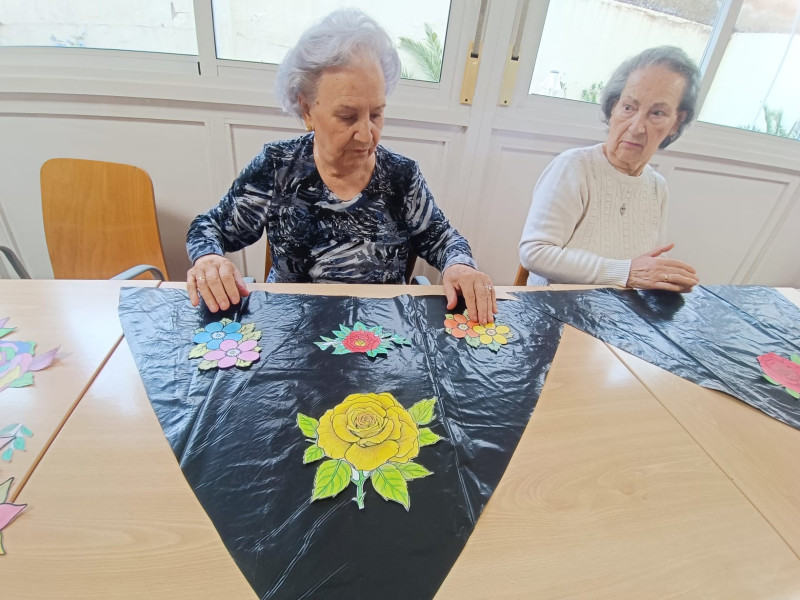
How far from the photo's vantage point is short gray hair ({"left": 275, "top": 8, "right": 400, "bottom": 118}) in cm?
92

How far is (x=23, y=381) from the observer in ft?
1.98

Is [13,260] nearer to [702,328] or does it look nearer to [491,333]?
[491,333]

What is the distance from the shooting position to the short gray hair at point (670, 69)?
1.14 m

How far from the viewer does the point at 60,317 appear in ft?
2.49

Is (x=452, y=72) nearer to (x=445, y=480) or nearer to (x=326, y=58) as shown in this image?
(x=326, y=58)

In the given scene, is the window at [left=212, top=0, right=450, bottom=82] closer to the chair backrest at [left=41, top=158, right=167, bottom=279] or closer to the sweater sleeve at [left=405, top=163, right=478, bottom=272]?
the chair backrest at [left=41, top=158, right=167, bottom=279]

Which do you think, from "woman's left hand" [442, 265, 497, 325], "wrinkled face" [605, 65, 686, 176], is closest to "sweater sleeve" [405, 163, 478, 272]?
"woman's left hand" [442, 265, 497, 325]

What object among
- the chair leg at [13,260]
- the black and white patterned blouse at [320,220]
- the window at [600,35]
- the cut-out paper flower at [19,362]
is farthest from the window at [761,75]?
the chair leg at [13,260]

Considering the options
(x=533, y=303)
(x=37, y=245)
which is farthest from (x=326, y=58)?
(x=37, y=245)

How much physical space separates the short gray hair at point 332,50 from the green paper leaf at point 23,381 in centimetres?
85

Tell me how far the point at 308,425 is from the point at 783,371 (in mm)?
1017

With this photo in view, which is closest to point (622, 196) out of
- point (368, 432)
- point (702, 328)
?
point (702, 328)

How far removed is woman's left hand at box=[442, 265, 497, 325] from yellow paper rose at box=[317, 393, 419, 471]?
368mm

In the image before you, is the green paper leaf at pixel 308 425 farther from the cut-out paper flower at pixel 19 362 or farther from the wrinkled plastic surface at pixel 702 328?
the wrinkled plastic surface at pixel 702 328
